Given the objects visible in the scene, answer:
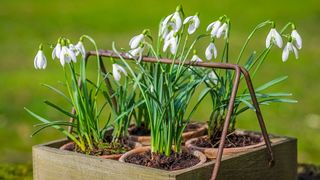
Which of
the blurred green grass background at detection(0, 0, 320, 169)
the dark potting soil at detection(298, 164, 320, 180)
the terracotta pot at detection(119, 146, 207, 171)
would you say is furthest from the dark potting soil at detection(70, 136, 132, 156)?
the blurred green grass background at detection(0, 0, 320, 169)

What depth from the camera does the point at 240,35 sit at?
12.3 meters

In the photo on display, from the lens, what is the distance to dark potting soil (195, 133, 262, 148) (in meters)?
3.27

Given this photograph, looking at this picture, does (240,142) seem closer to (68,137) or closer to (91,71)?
(68,137)

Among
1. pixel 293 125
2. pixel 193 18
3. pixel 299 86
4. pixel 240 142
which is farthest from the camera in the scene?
pixel 299 86

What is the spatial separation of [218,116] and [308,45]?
26.3ft

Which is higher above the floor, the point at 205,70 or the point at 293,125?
the point at 205,70

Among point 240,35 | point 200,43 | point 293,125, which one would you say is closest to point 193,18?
point 293,125

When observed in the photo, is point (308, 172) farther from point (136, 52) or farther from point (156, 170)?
point (156, 170)

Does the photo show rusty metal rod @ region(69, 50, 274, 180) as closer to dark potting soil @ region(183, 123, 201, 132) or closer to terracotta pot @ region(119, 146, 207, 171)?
terracotta pot @ region(119, 146, 207, 171)

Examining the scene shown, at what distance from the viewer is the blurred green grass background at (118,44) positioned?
667cm

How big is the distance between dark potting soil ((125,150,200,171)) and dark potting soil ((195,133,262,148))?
193 mm

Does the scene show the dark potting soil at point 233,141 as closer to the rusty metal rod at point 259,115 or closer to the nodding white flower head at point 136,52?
the rusty metal rod at point 259,115

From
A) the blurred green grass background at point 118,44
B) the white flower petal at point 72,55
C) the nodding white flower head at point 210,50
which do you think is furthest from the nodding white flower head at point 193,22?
the blurred green grass background at point 118,44

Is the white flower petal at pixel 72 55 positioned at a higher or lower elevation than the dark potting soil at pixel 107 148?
higher
